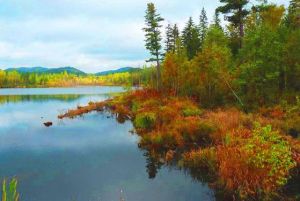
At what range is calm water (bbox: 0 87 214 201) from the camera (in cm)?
1238

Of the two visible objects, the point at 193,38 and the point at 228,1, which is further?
the point at 193,38

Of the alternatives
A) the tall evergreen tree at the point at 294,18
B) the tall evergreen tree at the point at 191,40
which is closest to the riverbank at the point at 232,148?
the tall evergreen tree at the point at 294,18

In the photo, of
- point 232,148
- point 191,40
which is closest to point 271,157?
point 232,148

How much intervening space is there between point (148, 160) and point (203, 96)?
54.0ft

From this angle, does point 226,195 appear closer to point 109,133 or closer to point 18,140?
point 109,133

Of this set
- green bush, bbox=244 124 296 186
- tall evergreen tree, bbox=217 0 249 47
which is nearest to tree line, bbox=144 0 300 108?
tall evergreen tree, bbox=217 0 249 47

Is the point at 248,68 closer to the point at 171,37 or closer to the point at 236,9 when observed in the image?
the point at 236,9

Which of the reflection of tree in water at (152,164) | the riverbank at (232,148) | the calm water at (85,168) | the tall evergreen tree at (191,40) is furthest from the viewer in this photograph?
the tall evergreen tree at (191,40)

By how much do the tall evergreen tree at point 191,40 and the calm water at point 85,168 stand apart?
30891 mm

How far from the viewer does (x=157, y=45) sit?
4928cm

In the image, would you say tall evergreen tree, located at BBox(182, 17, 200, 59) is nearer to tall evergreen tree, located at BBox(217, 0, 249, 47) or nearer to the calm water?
tall evergreen tree, located at BBox(217, 0, 249, 47)

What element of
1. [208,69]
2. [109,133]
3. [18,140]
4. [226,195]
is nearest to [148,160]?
[226,195]

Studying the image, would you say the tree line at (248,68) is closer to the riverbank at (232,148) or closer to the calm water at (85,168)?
the riverbank at (232,148)

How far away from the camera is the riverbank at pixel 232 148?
1045 cm
